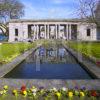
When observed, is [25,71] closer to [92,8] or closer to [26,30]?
[92,8]

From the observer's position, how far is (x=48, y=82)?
399 inches

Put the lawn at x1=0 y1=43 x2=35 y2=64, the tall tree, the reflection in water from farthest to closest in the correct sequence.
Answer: the tall tree < the reflection in water < the lawn at x1=0 y1=43 x2=35 y2=64

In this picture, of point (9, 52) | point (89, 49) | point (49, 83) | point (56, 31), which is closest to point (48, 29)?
point (56, 31)

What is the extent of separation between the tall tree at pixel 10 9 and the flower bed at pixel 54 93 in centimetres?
6354

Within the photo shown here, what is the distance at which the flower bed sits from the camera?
27.6 feet

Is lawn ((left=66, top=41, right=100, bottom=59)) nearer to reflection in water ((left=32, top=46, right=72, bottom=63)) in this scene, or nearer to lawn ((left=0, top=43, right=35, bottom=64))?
reflection in water ((left=32, top=46, right=72, bottom=63))

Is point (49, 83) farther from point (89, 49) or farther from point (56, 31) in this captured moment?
point (56, 31)

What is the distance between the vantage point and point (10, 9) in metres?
72.8

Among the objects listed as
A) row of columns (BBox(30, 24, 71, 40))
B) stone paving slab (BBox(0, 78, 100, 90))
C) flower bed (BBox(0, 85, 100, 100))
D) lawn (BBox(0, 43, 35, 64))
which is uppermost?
row of columns (BBox(30, 24, 71, 40))

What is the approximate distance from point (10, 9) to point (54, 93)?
65705 mm

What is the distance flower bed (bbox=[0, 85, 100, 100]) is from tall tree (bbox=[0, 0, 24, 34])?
6354 cm

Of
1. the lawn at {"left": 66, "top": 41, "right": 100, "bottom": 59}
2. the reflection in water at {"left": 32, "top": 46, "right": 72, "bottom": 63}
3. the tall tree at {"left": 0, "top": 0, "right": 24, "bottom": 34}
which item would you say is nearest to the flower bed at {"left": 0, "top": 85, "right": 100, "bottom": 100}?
the reflection in water at {"left": 32, "top": 46, "right": 72, "bottom": 63}

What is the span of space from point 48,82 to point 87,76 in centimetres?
322

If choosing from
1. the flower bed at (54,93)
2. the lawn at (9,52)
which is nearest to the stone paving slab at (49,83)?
the flower bed at (54,93)
